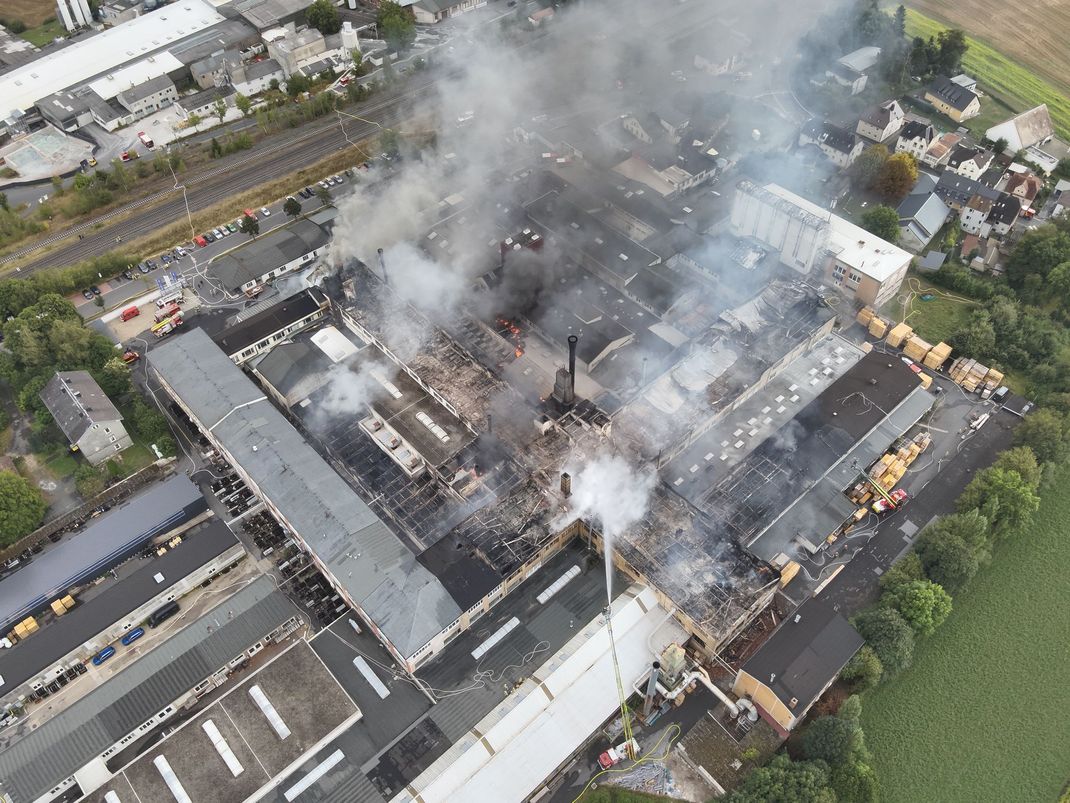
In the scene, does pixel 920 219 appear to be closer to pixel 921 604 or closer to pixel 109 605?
pixel 921 604

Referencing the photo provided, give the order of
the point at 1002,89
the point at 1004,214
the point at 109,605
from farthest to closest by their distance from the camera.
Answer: the point at 1002,89 → the point at 1004,214 → the point at 109,605

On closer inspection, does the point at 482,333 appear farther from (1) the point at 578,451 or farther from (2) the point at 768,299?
(2) the point at 768,299

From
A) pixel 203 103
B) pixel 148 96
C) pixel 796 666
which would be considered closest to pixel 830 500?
pixel 796 666

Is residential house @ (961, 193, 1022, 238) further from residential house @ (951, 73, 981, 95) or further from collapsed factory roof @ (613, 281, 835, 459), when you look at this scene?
residential house @ (951, 73, 981, 95)

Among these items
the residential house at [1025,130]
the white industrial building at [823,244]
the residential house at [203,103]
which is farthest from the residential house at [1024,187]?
the residential house at [203,103]

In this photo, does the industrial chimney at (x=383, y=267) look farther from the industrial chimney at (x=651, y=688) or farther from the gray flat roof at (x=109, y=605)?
the industrial chimney at (x=651, y=688)

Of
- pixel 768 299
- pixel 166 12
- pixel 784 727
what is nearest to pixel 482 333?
pixel 768 299
